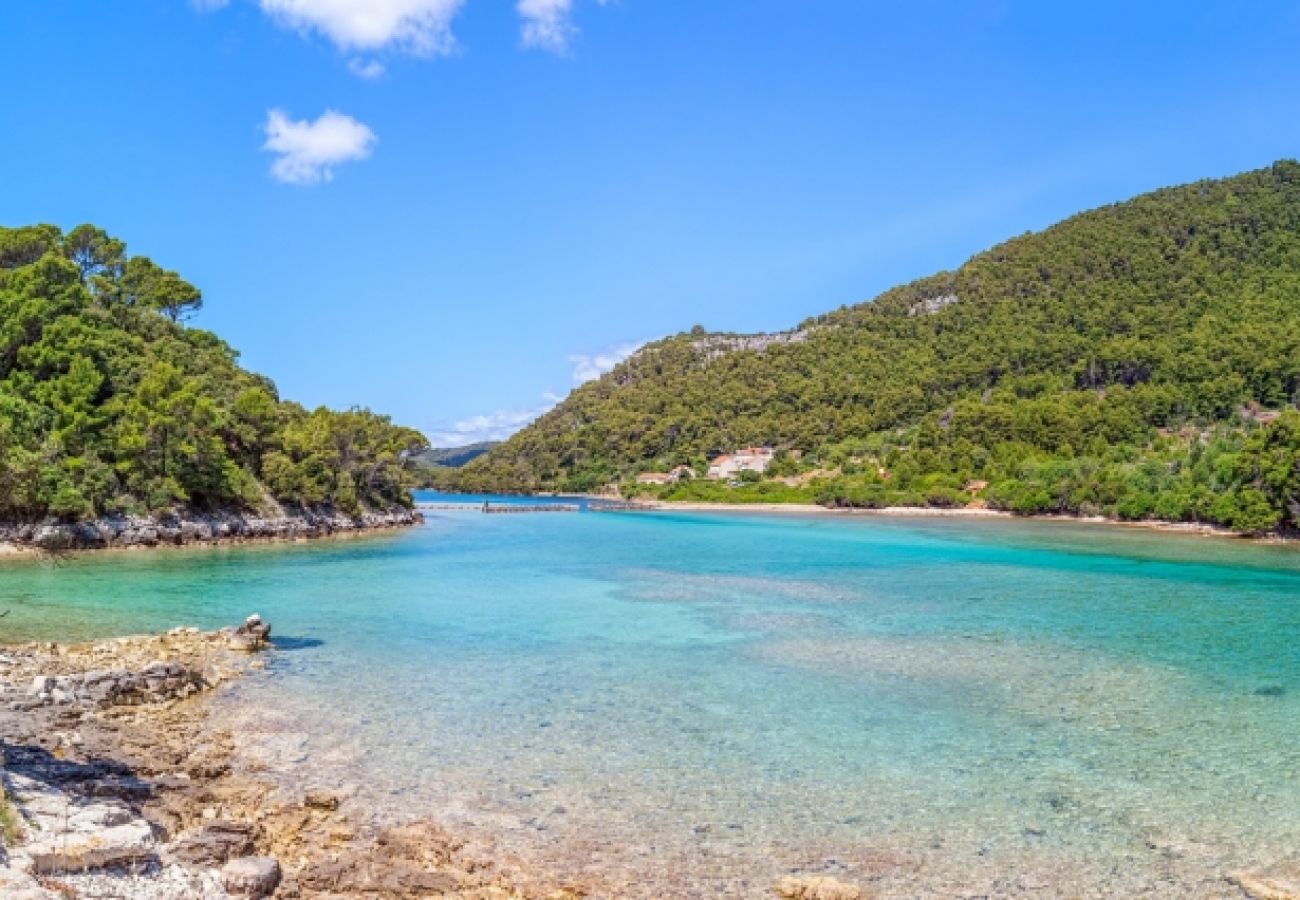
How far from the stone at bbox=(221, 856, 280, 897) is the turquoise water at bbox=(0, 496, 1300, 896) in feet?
6.82

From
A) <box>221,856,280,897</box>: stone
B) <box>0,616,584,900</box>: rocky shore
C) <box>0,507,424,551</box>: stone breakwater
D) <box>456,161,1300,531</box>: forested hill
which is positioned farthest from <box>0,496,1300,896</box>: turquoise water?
<box>456,161,1300,531</box>: forested hill

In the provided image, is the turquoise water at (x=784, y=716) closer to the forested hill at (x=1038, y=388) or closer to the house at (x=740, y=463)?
the forested hill at (x=1038, y=388)

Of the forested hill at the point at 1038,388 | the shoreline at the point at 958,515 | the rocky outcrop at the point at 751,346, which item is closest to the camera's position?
the shoreline at the point at 958,515

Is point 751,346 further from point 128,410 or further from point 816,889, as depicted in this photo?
point 816,889

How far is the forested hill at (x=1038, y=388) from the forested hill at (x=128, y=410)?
61.6 metres

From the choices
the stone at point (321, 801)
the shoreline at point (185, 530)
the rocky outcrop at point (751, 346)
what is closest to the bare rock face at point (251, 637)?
the stone at point (321, 801)

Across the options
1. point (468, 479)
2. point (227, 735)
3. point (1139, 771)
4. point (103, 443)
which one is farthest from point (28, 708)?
point (468, 479)

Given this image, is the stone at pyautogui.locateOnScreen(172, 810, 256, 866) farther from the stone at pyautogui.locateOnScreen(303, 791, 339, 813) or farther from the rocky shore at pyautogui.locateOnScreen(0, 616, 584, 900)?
the stone at pyautogui.locateOnScreen(303, 791, 339, 813)

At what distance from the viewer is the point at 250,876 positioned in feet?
25.2

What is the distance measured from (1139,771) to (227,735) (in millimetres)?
12450

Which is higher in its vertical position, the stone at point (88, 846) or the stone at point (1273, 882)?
the stone at point (88, 846)

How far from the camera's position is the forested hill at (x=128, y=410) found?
4138 centimetres

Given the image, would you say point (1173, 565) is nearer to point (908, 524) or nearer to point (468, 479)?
point (908, 524)

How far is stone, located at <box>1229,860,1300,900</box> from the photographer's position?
26.7 ft
